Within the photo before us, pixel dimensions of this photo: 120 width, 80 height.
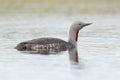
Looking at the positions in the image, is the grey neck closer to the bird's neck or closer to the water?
the bird's neck

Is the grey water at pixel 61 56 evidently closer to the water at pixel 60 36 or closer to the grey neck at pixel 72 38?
the water at pixel 60 36

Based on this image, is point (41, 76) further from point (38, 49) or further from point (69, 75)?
point (38, 49)

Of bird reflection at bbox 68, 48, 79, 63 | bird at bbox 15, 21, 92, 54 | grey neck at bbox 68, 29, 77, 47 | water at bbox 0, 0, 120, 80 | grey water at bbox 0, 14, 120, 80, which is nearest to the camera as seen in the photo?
grey water at bbox 0, 14, 120, 80

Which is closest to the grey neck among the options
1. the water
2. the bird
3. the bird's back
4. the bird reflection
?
the bird

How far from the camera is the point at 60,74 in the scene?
12.8 meters

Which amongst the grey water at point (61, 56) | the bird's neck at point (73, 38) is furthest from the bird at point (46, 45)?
the grey water at point (61, 56)

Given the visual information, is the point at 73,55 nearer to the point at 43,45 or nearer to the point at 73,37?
the point at 43,45

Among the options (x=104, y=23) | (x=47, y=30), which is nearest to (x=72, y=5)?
(x=104, y=23)

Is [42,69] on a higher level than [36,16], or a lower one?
lower

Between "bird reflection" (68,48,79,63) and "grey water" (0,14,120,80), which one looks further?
"bird reflection" (68,48,79,63)

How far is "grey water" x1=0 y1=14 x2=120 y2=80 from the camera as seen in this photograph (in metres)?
12.8

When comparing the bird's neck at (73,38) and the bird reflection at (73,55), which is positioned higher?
the bird's neck at (73,38)

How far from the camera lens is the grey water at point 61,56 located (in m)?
12.8

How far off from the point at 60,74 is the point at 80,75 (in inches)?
16.2
